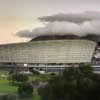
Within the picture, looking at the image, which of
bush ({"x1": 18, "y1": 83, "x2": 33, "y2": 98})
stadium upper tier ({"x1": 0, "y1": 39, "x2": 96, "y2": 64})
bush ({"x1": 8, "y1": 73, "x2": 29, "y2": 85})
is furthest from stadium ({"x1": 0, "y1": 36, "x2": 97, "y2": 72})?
bush ({"x1": 18, "y1": 83, "x2": 33, "y2": 98})

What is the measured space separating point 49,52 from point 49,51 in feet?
Answer: 0.05

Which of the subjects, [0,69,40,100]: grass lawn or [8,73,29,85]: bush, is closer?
[0,69,40,100]: grass lawn

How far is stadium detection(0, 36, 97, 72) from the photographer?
267 centimetres

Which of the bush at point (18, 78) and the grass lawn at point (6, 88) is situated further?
the bush at point (18, 78)

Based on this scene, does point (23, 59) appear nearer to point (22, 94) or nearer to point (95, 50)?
point (22, 94)

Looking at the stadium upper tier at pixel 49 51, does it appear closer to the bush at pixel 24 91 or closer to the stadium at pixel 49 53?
the stadium at pixel 49 53

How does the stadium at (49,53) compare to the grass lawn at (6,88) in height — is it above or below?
above

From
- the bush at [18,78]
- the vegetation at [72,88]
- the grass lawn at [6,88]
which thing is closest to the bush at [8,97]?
the grass lawn at [6,88]

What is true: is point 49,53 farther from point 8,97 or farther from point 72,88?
point 8,97

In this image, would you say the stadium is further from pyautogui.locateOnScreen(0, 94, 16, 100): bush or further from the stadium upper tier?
pyautogui.locateOnScreen(0, 94, 16, 100): bush

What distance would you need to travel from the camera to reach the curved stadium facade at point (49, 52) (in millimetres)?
2672

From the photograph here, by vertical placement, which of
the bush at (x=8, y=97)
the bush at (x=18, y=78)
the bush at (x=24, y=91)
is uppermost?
the bush at (x=18, y=78)

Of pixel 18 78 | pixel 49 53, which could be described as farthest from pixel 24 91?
pixel 49 53

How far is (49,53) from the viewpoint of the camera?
2742mm
